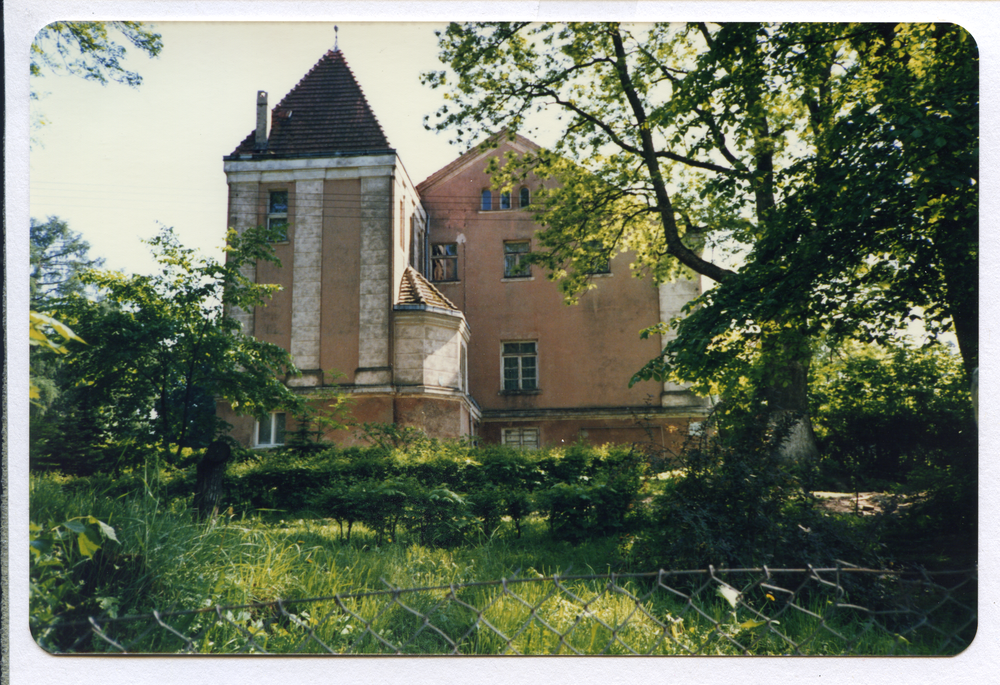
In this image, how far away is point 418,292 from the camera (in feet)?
15.6

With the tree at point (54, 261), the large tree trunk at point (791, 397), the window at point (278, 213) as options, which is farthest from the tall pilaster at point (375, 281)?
the large tree trunk at point (791, 397)

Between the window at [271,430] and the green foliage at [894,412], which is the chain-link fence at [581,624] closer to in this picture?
the green foliage at [894,412]

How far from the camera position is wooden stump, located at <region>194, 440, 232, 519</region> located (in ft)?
12.4

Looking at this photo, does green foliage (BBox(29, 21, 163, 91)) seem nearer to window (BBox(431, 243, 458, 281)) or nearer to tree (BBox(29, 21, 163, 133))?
tree (BBox(29, 21, 163, 133))

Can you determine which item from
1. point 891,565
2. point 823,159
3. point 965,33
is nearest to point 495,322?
point 823,159

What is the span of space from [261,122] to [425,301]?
5.43 ft

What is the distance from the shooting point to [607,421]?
4.94 metres

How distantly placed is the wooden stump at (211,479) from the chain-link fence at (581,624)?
0.84m

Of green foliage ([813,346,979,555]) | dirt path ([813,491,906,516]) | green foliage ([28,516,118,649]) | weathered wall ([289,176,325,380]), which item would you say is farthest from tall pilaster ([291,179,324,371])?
green foliage ([813,346,979,555])

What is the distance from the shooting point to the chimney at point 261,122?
4.11m

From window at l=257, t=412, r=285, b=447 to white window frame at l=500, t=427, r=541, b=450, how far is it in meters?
1.55

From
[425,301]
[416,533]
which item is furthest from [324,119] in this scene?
[416,533]

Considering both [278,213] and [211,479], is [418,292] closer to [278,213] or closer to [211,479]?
[278,213]

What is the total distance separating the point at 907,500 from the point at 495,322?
9.88ft
